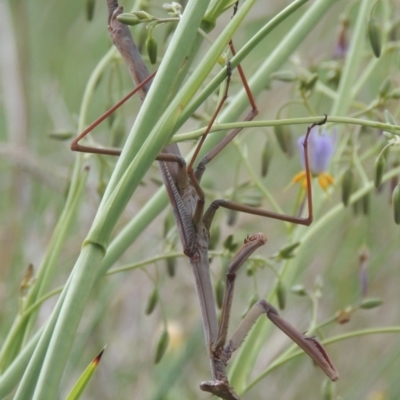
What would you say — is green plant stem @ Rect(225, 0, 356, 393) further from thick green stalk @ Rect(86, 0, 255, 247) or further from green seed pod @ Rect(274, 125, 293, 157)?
thick green stalk @ Rect(86, 0, 255, 247)

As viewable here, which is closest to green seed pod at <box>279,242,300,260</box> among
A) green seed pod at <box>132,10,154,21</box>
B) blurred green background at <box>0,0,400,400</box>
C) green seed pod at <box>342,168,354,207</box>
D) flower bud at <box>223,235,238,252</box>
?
flower bud at <box>223,235,238,252</box>

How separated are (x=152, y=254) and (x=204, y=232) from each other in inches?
52.3

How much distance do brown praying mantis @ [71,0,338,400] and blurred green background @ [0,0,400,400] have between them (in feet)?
2.79

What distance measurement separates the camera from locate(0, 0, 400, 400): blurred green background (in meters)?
1.85

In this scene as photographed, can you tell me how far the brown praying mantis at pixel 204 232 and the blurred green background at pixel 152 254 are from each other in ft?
2.79

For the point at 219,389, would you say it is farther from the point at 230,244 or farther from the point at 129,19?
the point at 129,19

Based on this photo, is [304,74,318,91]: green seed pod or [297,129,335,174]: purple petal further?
[297,129,335,174]: purple petal

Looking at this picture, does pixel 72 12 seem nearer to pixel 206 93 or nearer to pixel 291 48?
pixel 291 48

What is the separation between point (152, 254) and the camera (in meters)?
2.10

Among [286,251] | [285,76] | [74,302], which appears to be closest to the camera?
[74,302]

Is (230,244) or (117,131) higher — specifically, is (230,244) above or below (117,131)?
below

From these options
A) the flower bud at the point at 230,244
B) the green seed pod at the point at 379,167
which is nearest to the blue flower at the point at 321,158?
the flower bud at the point at 230,244

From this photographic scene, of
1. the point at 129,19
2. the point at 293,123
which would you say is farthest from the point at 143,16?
the point at 293,123

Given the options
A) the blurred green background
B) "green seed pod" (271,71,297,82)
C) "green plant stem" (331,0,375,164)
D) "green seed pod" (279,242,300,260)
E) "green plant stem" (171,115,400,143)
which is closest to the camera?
"green plant stem" (171,115,400,143)
